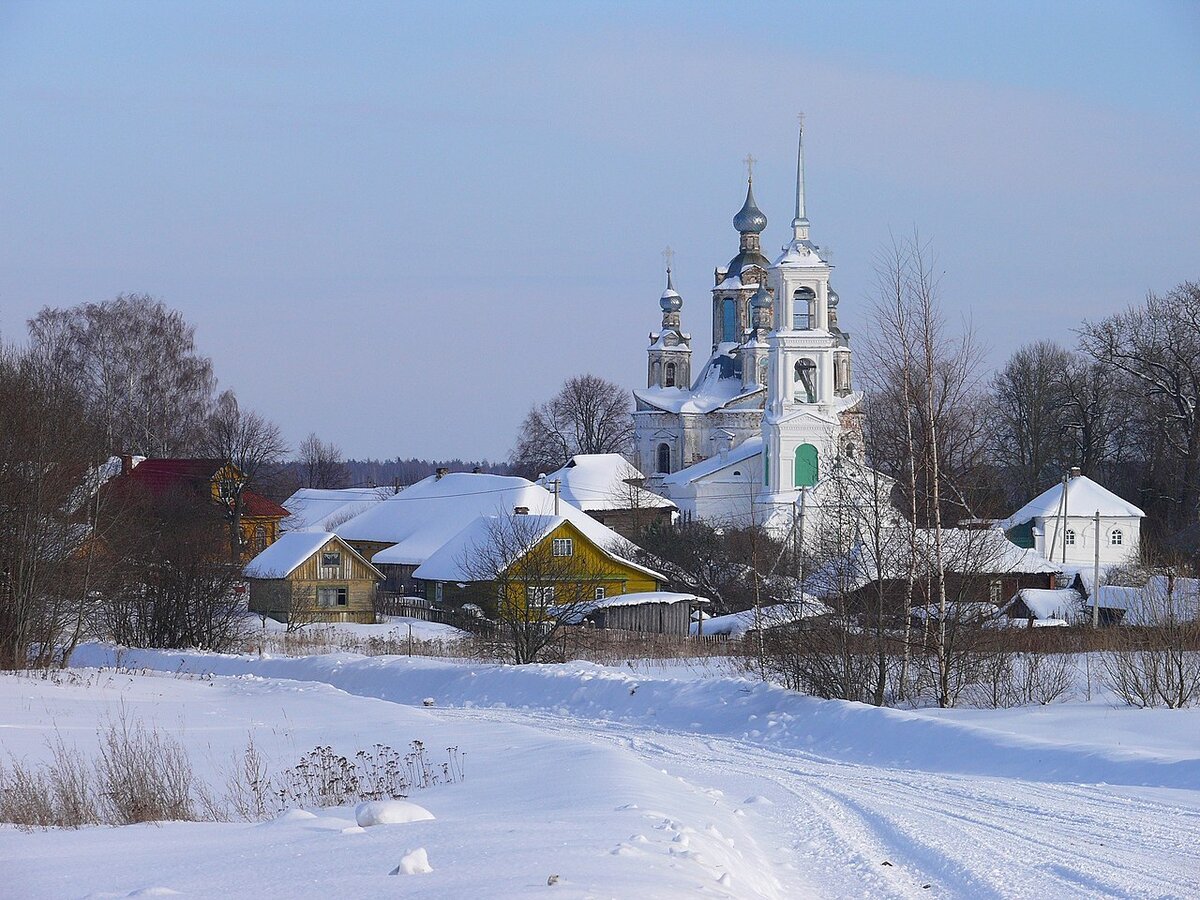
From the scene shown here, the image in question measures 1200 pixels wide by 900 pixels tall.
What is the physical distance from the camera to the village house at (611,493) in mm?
68375

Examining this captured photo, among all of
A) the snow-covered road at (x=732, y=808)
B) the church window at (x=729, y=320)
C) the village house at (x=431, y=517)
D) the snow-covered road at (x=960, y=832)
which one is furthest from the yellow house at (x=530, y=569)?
the church window at (x=729, y=320)

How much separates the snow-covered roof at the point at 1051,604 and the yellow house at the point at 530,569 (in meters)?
12.3

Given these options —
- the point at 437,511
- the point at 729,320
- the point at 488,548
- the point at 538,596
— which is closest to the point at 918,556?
the point at 538,596

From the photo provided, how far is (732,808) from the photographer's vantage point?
10.2 metres

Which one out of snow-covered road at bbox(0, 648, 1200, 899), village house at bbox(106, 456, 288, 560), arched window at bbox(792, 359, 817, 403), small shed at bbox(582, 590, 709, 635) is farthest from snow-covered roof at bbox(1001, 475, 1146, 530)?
snow-covered road at bbox(0, 648, 1200, 899)

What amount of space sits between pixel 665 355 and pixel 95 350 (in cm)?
3939

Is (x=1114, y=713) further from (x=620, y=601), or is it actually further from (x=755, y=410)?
(x=755, y=410)

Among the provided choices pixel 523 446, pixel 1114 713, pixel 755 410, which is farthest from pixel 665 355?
pixel 1114 713

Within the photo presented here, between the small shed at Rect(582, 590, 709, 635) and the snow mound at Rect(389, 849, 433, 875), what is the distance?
115ft

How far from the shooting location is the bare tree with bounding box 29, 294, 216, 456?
5822cm

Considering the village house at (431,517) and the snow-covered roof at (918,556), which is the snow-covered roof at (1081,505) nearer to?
the village house at (431,517)

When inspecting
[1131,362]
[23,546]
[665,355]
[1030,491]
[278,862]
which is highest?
[665,355]

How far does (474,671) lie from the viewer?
24109 millimetres

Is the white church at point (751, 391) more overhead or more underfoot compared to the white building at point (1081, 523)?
more overhead
